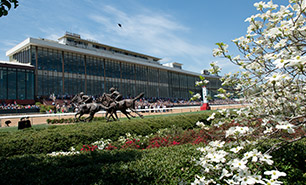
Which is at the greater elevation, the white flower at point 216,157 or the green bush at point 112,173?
the white flower at point 216,157

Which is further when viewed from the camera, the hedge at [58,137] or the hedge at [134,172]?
the hedge at [58,137]

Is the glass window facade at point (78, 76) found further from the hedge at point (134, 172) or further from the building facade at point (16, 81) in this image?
the hedge at point (134, 172)

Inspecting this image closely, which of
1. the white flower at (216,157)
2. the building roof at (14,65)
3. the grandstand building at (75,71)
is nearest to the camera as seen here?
the white flower at (216,157)

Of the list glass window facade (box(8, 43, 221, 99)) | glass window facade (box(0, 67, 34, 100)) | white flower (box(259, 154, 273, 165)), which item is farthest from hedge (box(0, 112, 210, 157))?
glass window facade (box(8, 43, 221, 99))

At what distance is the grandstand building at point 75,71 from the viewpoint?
3139cm

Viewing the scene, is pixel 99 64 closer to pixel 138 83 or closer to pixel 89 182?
pixel 138 83

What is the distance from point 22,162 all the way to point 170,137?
482cm

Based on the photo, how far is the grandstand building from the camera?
31391 millimetres

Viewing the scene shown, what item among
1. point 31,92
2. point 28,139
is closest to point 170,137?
point 28,139

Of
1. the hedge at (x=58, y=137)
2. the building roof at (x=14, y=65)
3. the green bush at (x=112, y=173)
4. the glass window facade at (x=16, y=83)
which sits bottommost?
the hedge at (x=58, y=137)

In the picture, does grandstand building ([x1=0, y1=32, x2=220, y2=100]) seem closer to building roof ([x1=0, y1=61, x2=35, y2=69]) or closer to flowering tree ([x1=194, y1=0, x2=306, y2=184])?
building roof ([x1=0, y1=61, x2=35, y2=69])

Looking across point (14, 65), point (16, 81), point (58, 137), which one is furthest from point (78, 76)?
point (58, 137)

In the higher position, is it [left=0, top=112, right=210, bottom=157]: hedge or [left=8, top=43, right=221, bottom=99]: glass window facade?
[left=8, top=43, right=221, bottom=99]: glass window facade

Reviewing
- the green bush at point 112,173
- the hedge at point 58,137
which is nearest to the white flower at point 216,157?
the green bush at point 112,173
